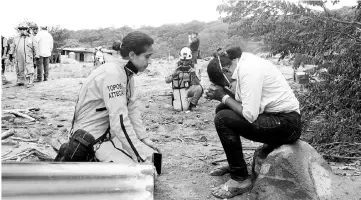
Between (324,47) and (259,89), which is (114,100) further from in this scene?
(324,47)

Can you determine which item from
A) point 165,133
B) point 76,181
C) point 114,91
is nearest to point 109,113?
point 114,91

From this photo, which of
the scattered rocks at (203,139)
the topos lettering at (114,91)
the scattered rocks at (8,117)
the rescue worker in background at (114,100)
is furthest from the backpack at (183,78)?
the topos lettering at (114,91)

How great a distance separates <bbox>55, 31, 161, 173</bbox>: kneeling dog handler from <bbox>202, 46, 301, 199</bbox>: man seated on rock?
2.37ft

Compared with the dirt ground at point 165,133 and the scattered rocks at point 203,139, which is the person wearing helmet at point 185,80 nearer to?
the dirt ground at point 165,133

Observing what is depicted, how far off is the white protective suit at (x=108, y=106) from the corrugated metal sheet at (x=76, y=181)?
0.30m

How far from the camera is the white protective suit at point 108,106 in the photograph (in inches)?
115

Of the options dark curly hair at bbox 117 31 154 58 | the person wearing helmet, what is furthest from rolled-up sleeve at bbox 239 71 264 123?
the person wearing helmet

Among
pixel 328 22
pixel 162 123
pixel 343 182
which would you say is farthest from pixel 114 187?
pixel 162 123

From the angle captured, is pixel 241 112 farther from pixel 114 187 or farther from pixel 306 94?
pixel 306 94

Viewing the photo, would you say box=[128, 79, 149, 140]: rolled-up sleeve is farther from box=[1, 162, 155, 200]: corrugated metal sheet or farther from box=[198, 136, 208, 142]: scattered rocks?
box=[198, 136, 208, 142]: scattered rocks

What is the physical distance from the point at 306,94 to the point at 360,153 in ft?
4.09

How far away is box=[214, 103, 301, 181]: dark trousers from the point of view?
3.19 metres

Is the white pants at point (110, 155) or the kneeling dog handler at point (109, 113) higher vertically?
the kneeling dog handler at point (109, 113)

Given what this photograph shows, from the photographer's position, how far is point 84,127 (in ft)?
10.2
